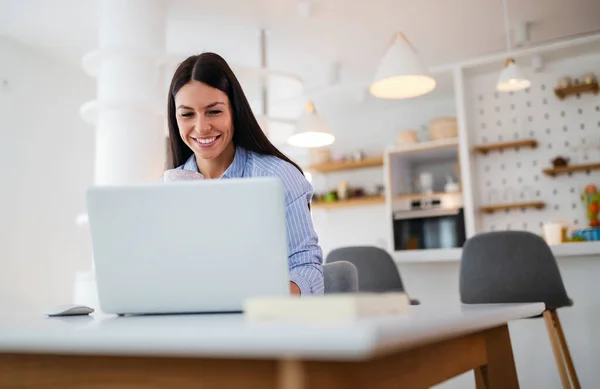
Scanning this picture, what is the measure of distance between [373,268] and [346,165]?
3858mm

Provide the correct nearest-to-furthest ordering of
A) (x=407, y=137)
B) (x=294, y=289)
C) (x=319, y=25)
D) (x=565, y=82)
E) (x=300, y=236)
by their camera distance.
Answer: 1. (x=294, y=289)
2. (x=300, y=236)
3. (x=319, y=25)
4. (x=565, y=82)
5. (x=407, y=137)

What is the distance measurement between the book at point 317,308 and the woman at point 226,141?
27.5 inches

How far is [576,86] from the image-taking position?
5.20 metres

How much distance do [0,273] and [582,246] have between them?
3.97 meters

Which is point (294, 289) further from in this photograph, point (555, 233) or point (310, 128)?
point (310, 128)

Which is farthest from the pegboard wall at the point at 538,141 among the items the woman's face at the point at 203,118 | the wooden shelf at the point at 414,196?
the woman's face at the point at 203,118

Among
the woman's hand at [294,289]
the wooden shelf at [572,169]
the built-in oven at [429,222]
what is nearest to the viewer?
the woman's hand at [294,289]

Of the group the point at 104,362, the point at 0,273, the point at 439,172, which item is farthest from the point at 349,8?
the point at 104,362

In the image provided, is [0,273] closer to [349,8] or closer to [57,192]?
[57,192]

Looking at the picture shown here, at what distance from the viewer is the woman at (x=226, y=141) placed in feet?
4.58

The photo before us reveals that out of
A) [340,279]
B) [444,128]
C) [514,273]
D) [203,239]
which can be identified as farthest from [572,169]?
[203,239]

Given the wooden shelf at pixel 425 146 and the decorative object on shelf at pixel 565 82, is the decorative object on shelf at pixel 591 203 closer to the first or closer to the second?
the decorative object on shelf at pixel 565 82

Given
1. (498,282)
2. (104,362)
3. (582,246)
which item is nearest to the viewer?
(104,362)

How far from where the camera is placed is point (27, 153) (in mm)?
4758
